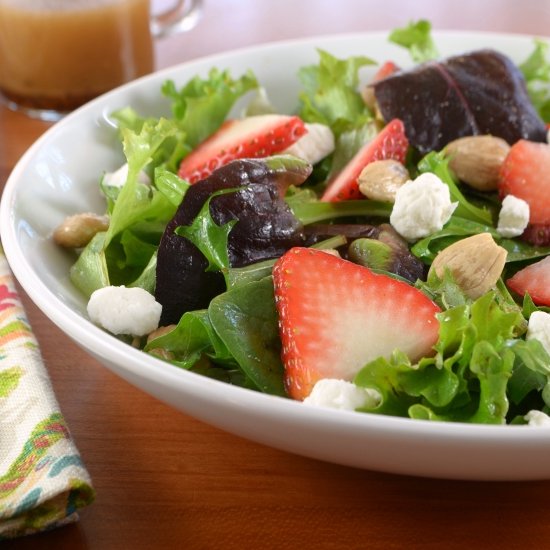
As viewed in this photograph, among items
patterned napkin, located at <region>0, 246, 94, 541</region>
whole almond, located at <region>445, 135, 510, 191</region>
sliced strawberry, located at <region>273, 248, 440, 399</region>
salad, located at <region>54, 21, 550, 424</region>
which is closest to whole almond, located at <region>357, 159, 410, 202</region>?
salad, located at <region>54, 21, 550, 424</region>

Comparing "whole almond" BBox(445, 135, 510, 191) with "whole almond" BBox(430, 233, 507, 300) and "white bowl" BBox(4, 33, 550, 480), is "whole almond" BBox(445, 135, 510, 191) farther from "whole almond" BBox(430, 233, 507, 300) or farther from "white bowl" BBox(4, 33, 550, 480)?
"white bowl" BBox(4, 33, 550, 480)

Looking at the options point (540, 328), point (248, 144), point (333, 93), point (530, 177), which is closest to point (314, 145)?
point (248, 144)

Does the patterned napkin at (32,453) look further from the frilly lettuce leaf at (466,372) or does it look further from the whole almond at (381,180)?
the whole almond at (381,180)

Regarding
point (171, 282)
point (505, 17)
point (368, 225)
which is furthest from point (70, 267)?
point (505, 17)

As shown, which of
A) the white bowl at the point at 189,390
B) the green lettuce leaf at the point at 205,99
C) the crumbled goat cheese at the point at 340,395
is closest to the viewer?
the white bowl at the point at 189,390

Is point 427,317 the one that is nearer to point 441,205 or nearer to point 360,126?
point 441,205

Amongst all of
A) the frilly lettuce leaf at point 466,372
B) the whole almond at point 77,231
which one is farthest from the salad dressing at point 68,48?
the frilly lettuce leaf at point 466,372

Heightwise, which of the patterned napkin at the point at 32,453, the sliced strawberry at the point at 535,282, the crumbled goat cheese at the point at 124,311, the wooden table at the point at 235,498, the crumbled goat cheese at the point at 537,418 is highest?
the crumbled goat cheese at the point at 537,418
